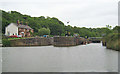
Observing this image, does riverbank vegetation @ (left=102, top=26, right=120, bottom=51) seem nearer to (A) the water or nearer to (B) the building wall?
(A) the water

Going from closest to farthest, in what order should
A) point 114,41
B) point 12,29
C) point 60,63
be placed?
point 60,63, point 114,41, point 12,29

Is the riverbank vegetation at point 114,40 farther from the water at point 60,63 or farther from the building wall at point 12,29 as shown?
the building wall at point 12,29

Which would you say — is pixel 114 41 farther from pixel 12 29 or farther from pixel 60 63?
pixel 12 29

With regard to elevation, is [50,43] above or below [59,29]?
below

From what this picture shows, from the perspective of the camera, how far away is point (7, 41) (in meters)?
40.9

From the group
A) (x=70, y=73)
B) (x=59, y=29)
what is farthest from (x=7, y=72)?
(x=59, y=29)

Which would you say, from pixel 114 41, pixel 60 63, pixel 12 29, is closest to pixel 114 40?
pixel 114 41

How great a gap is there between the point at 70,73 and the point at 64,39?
27336 millimetres

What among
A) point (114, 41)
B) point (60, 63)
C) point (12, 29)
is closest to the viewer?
point (60, 63)

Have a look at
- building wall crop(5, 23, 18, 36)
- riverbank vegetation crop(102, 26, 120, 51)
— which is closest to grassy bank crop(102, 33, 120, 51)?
riverbank vegetation crop(102, 26, 120, 51)

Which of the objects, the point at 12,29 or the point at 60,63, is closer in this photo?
the point at 60,63

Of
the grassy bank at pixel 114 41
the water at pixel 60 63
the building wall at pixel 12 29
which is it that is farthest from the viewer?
the building wall at pixel 12 29

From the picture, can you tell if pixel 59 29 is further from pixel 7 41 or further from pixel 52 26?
pixel 7 41

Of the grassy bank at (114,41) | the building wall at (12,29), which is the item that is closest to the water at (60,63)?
the grassy bank at (114,41)
